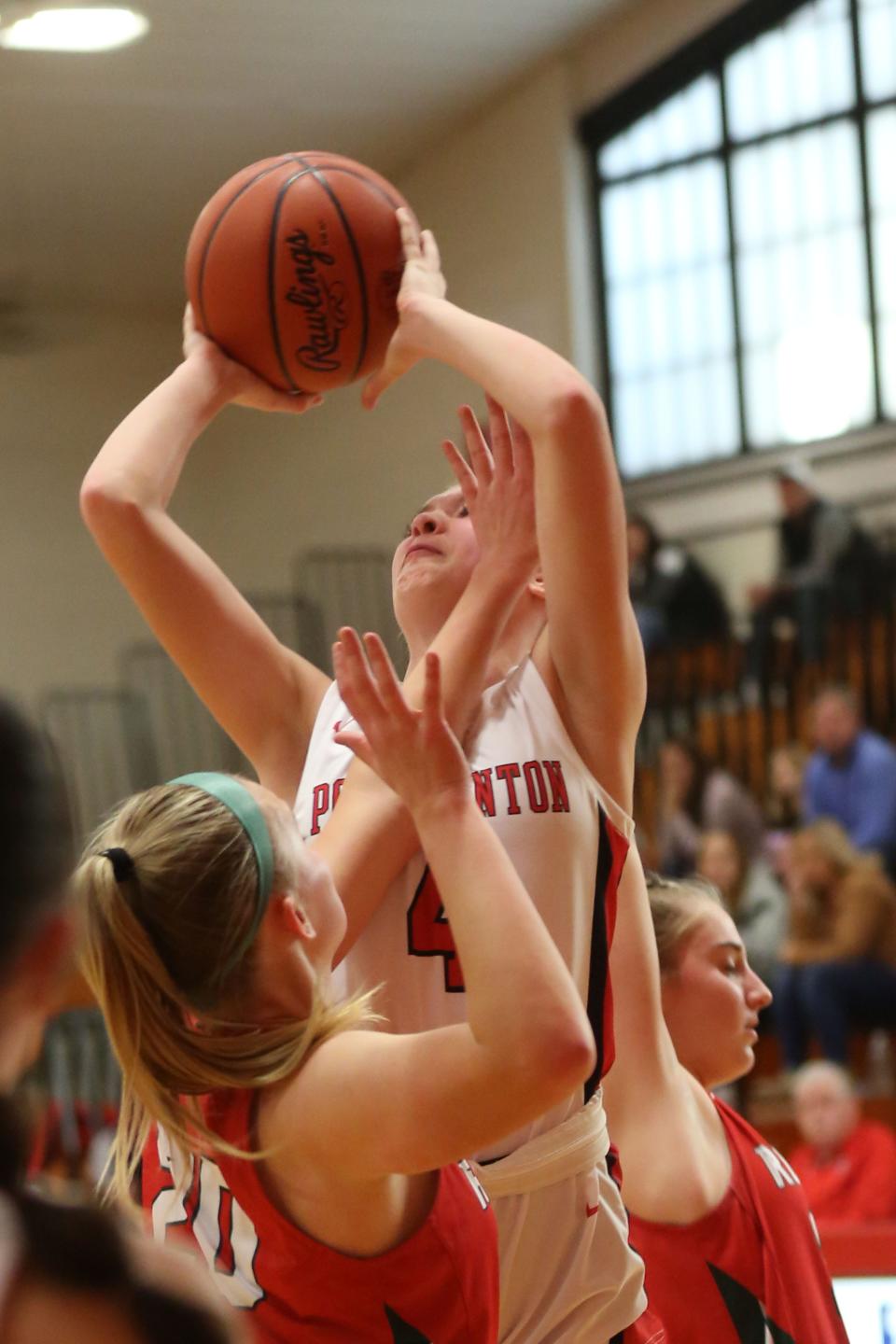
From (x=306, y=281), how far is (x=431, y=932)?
861 mm

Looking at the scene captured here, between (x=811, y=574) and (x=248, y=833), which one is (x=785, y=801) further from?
(x=248, y=833)

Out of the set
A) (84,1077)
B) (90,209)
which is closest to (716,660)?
(84,1077)

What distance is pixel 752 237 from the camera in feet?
33.8

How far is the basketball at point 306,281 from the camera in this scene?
2240 millimetres

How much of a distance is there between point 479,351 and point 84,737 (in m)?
10.8

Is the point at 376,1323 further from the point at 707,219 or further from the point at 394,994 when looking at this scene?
the point at 707,219

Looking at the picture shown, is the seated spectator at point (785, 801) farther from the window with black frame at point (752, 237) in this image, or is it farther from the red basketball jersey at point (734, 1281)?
the red basketball jersey at point (734, 1281)

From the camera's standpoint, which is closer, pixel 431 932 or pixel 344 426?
pixel 431 932

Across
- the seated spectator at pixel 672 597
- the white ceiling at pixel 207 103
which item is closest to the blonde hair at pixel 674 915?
the seated spectator at pixel 672 597

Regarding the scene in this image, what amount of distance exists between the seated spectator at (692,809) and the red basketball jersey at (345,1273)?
676 cm

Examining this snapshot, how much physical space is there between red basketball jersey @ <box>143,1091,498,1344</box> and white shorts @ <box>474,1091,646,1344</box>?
0.82ft

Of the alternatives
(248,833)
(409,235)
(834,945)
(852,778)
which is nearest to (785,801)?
(852,778)

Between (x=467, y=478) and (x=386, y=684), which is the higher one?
(x=467, y=478)

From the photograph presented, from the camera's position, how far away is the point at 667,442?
10.8m
